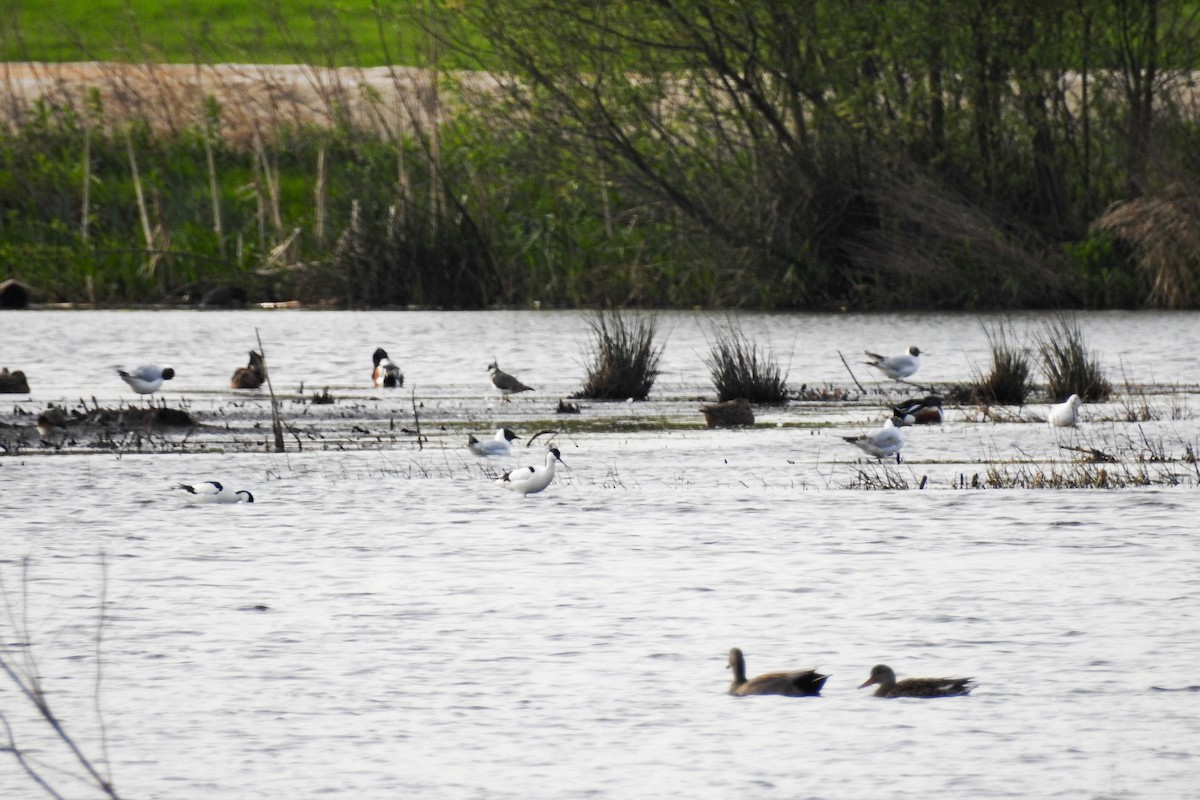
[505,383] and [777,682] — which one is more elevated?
[505,383]

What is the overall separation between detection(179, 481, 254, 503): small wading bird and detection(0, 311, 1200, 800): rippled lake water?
0.43ft

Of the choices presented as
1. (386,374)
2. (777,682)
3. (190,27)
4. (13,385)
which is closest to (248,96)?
(386,374)

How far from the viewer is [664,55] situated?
26969 millimetres

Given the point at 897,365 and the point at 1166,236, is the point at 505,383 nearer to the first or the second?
the point at 897,365

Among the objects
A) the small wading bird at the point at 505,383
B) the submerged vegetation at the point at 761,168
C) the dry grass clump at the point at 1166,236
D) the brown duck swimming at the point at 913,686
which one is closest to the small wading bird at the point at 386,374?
the small wading bird at the point at 505,383

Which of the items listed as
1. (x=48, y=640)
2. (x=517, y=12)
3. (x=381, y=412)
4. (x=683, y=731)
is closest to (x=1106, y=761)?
(x=683, y=731)

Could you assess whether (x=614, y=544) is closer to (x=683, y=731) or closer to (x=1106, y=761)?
(x=683, y=731)

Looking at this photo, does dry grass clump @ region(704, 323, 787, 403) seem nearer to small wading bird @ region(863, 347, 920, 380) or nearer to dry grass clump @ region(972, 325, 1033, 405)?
small wading bird @ region(863, 347, 920, 380)

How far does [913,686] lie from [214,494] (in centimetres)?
516

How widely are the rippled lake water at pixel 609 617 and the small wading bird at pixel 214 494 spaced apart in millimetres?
130

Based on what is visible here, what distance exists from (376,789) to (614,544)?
3.85m

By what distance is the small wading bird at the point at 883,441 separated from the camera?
12.1m

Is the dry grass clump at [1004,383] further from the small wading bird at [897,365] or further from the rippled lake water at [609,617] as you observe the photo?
the rippled lake water at [609,617]

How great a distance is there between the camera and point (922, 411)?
1498cm
